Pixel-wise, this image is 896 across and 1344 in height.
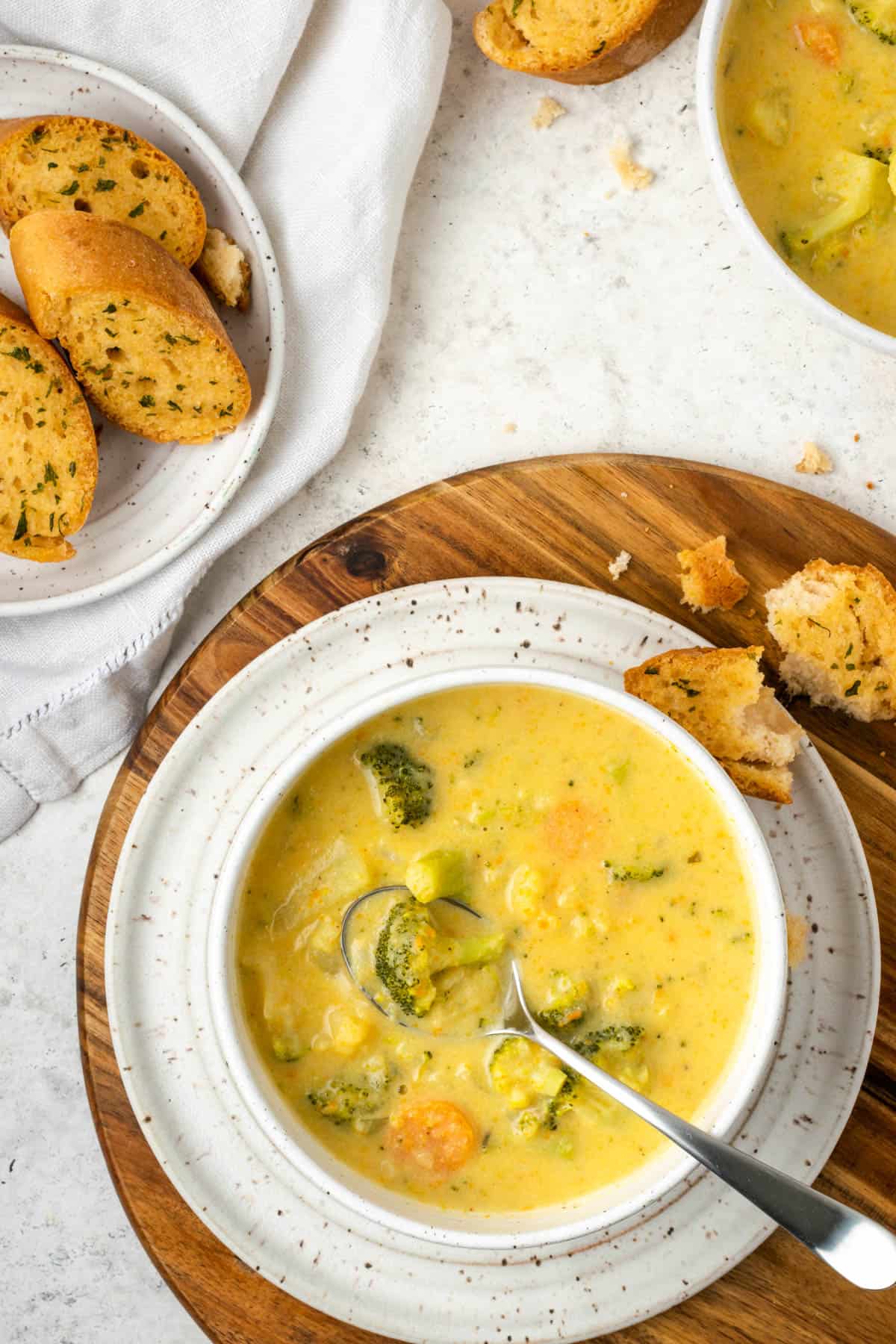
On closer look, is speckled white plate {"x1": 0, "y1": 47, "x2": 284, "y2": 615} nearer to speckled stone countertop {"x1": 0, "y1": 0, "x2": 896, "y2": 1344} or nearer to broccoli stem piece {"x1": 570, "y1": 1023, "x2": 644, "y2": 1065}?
speckled stone countertop {"x1": 0, "y1": 0, "x2": 896, "y2": 1344}

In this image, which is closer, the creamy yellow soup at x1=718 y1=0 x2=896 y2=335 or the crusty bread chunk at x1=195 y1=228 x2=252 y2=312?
the creamy yellow soup at x1=718 y1=0 x2=896 y2=335

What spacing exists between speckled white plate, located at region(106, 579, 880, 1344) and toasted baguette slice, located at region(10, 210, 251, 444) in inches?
21.2

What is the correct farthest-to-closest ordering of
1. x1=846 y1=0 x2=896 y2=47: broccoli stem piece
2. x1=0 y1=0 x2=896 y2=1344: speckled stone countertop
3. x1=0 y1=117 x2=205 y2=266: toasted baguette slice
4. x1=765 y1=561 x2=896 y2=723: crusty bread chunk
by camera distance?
x1=0 y1=0 x2=896 y2=1344: speckled stone countertop
x1=0 y1=117 x2=205 y2=266: toasted baguette slice
x1=765 y1=561 x2=896 y2=723: crusty bread chunk
x1=846 y1=0 x2=896 y2=47: broccoli stem piece

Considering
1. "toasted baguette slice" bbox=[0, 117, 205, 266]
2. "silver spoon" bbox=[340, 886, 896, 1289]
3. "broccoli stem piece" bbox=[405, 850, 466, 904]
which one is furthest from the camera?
"toasted baguette slice" bbox=[0, 117, 205, 266]

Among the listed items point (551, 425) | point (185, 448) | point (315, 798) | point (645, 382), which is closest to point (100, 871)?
point (315, 798)

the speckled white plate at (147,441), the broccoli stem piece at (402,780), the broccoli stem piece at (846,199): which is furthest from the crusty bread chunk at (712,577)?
the speckled white plate at (147,441)

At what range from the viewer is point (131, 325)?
2.32m

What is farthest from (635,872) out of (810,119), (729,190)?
(810,119)

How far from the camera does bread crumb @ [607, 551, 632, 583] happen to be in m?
2.26

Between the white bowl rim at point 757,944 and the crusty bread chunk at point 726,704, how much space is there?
21 centimetres

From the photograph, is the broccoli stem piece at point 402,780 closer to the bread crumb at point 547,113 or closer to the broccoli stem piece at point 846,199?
the broccoli stem piece at point 846,199

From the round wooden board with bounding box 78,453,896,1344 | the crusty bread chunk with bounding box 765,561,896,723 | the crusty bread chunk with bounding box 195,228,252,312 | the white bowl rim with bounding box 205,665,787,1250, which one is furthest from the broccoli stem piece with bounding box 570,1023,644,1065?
the crusty bread chunk with bounding box 195,228,252,312

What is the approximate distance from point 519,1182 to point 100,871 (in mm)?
951

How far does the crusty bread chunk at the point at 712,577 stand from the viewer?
7.25 feet
